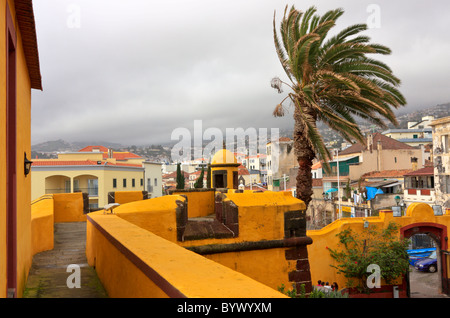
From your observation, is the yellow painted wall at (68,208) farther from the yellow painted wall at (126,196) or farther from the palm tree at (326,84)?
the palm tree at (326,84)

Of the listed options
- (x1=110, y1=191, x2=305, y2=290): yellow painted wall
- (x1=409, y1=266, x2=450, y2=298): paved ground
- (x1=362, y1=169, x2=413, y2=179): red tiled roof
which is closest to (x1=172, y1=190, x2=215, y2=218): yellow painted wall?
(x1=110, y1=191, x2=305, y2=290): yellow painted wall

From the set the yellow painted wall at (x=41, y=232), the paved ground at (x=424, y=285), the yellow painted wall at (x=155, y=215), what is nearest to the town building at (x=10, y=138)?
the yellow painted wall at (x=155, y=215)

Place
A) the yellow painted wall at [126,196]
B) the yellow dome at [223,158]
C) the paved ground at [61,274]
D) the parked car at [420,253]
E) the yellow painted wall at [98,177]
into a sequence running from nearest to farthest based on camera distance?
the paved ground at [61,274], the yellow painted wall at [126,196], the yellow dome at [223,158], the parked car at [420,253], the yellow painted wall at [98,177]

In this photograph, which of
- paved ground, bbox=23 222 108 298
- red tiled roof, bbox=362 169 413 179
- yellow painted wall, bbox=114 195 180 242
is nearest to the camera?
paved ground, bbox=23 222 108 298

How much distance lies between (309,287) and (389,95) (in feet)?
25.4

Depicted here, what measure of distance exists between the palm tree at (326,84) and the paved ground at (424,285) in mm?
9818

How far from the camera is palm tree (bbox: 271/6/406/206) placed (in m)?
13.6

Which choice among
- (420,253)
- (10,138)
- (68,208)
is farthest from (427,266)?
(10,138)

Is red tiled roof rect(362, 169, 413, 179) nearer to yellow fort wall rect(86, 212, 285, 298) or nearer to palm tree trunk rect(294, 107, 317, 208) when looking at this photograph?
palm tree trunk rect(294, 107, 317, 208)

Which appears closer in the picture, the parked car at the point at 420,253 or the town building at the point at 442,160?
the parked car at the point at 420,253

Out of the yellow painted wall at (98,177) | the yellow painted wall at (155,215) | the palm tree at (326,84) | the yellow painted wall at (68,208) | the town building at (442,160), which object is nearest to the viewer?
the yellow painted wall at (155,215)

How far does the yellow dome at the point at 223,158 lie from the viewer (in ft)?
75.9

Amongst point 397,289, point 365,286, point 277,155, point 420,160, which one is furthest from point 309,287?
point 277,155

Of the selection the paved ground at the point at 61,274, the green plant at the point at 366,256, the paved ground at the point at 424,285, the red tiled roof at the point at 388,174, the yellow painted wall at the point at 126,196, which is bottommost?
the paved ground at the point at 424,285
